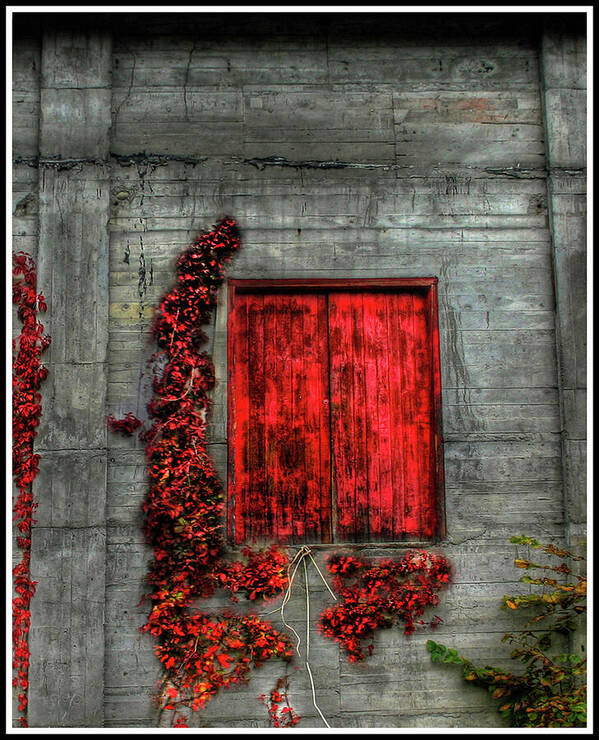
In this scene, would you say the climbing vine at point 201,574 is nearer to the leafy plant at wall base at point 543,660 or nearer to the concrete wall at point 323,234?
the concrete wall at point 323,234

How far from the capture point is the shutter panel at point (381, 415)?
5184 mm

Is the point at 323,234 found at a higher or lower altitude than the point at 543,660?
higher

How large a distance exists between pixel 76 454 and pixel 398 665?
319cm

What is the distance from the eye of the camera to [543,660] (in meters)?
4.80

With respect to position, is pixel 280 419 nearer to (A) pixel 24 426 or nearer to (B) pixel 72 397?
(B) pixel 72 397

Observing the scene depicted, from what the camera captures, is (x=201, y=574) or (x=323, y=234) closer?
(x=201, y=574)

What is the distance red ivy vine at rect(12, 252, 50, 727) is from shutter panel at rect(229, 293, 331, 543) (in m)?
1.65

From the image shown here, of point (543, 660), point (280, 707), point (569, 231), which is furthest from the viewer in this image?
point (569, 231)

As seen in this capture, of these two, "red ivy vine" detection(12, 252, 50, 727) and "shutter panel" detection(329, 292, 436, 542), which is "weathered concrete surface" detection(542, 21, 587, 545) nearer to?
"shutter panel" detection(329, 292, 436, 542)

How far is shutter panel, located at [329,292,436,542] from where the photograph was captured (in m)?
5.18

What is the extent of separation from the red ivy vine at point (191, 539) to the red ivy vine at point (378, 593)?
1.53 feet

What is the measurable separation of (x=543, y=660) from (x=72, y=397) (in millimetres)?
4406

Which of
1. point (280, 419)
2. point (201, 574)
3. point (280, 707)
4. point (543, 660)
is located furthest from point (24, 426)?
point (543, 660)

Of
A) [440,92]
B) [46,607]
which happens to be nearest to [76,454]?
[46,607]
